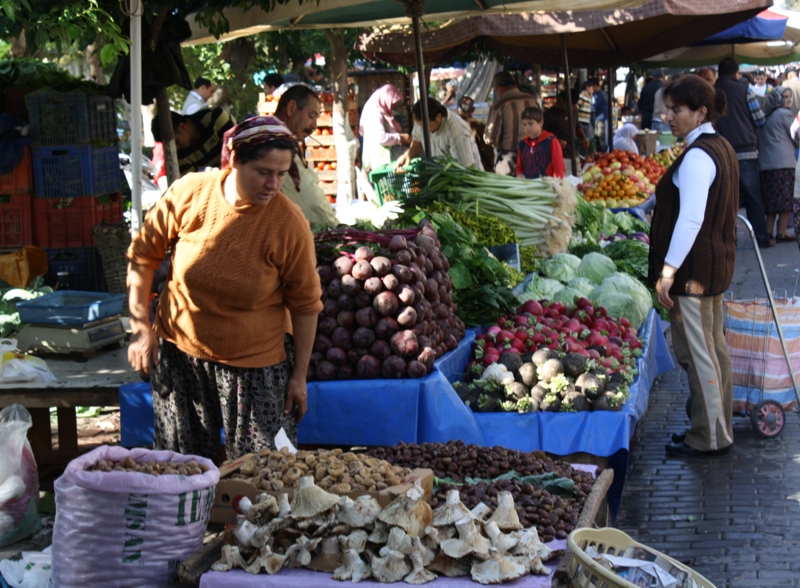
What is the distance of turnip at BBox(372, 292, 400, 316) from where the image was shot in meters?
4.60

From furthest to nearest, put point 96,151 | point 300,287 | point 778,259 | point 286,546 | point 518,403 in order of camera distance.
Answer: point 778,259, point 96,151, point 518,403, point 300,287, point 286,546

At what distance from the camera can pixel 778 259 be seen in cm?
1203

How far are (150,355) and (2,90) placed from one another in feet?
16.9

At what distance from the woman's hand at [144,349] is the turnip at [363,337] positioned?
1168 millimetres

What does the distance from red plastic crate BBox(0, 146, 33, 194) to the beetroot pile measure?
3.73 meters

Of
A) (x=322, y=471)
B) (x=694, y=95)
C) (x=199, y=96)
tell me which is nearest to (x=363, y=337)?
(x=322, y=471)

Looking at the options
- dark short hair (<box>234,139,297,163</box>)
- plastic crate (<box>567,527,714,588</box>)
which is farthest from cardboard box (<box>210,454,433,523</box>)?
dark short hair (<box>234,139,297,163</box>)

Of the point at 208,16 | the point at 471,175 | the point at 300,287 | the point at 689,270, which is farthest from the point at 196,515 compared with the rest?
the point at 471,175

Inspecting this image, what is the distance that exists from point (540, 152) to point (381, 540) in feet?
25.2

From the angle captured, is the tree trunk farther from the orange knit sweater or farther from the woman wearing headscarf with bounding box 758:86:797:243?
the orange knit sweater

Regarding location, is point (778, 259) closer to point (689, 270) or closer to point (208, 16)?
point (689, 270)

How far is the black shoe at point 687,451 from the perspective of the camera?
18.4 ft

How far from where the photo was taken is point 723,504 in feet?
16.2

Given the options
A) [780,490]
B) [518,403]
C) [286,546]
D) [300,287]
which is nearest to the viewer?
[286,546]
